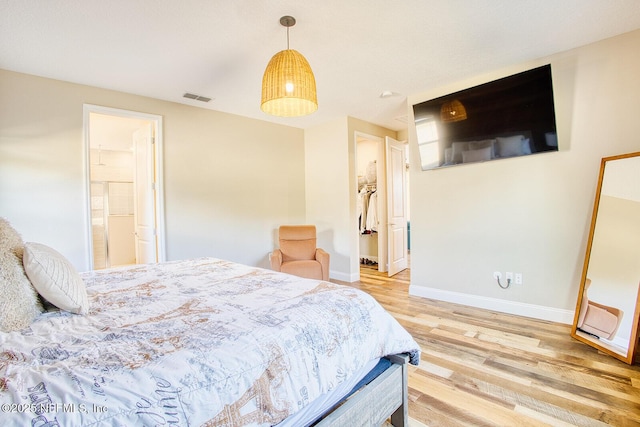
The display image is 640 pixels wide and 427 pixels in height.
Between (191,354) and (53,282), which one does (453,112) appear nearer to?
(191,354)

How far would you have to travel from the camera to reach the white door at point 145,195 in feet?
11.4

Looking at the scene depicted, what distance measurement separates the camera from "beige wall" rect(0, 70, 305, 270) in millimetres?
2688

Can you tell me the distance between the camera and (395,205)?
4.76 metres

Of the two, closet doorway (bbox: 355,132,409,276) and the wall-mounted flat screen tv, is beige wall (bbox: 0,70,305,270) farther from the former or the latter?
the wall-mounted flat screen tv

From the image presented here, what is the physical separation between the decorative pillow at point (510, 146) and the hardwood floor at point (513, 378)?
63.5 inches

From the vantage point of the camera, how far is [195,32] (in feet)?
7.13

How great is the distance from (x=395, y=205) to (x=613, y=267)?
278 cm

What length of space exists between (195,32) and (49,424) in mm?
2419

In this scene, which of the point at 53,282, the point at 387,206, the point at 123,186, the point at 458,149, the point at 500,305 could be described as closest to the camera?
the point at 53,282

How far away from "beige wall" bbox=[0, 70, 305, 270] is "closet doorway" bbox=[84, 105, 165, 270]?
10 cm

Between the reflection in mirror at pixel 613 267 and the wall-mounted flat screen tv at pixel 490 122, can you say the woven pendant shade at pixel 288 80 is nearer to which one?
the wall-mounted flat screen tv at pixel 490 122

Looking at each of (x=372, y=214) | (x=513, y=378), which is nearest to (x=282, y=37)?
(x=513, y=378)

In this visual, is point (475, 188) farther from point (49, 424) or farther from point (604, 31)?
A: point (49, 424)

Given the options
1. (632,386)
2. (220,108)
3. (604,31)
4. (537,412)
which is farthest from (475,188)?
(220,108)
